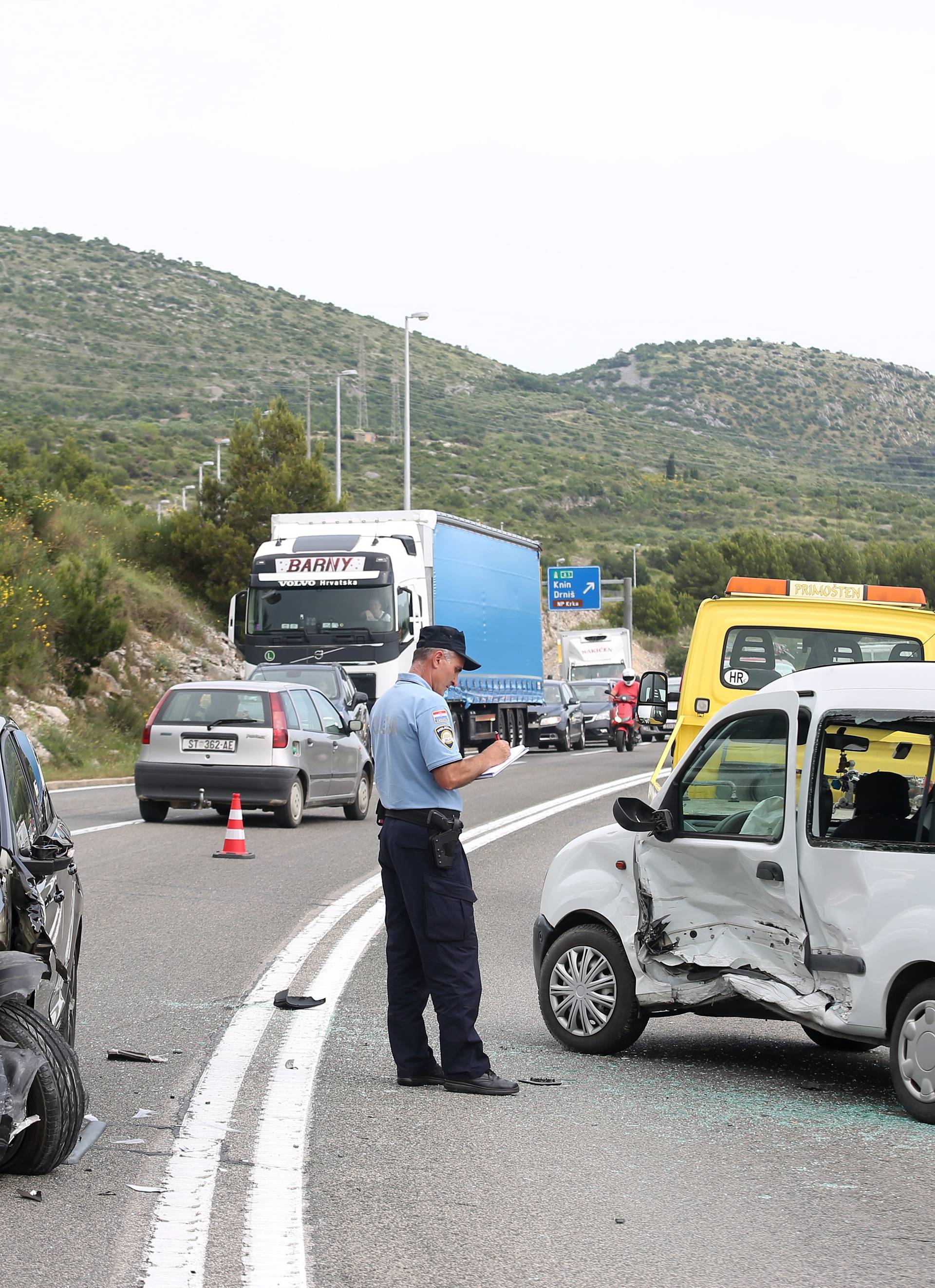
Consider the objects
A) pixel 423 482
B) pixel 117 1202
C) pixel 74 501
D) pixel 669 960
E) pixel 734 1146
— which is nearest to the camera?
pixel 117 1202

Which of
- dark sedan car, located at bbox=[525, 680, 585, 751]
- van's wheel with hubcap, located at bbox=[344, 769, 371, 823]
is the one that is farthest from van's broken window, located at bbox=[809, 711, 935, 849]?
dark sedan car, located at bbox=[525, 680, 585, 751]

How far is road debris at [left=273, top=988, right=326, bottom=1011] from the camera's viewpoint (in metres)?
8.30

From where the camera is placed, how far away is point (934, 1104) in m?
6.06

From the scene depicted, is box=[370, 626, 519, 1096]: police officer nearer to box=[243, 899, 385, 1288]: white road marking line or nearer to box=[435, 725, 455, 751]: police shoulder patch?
box=[435, 725, 455, 751]: police shoulder patch

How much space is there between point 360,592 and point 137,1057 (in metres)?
20.9

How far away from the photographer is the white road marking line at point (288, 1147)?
449 centimetres

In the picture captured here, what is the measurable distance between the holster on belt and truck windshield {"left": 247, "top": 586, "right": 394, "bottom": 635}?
68.9ft

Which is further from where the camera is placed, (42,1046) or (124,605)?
(124,605)

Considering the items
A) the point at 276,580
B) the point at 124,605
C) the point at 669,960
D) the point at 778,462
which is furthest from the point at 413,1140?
the point at 778,462

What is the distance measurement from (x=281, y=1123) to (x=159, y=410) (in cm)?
8977

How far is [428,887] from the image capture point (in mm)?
6680

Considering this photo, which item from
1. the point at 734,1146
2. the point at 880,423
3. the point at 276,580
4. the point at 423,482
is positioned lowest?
the point at 734,1146

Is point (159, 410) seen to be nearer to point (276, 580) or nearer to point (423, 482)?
point (423, 482)

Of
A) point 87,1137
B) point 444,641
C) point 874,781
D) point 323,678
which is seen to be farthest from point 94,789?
point 87,1137
